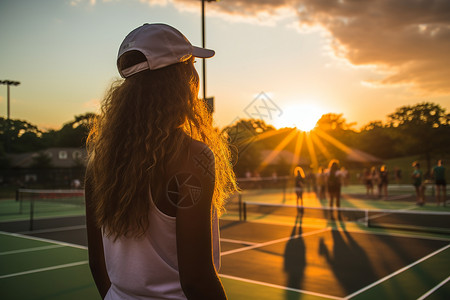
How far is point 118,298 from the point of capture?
1.34m

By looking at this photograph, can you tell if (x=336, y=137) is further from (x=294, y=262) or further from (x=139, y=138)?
(x=139, y=138)

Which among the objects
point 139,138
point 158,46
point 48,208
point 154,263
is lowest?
point 48,208

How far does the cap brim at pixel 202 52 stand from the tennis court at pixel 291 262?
508cm

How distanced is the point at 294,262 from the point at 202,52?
713 centimetres

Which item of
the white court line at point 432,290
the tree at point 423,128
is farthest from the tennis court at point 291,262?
the tree at point 423,128

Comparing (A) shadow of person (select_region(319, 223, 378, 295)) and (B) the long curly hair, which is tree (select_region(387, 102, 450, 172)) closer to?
(A) shadow of person (select_region(319, 223, 378, 295))

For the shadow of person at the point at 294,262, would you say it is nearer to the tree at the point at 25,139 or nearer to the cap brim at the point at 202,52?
the cap brim at the point at 202,52

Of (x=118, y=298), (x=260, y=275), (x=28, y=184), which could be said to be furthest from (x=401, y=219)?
(x=28, y=184)

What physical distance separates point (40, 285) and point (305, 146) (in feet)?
203

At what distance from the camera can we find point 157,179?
1225mm

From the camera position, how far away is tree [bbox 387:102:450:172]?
5159 cm

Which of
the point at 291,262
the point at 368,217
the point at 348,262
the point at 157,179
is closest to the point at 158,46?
the point at 157,179

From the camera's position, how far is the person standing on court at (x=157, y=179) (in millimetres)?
1185

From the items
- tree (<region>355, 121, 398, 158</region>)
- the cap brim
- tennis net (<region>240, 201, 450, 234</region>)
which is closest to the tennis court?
tennis net (<region>240, 201, 450, 234</region>)
